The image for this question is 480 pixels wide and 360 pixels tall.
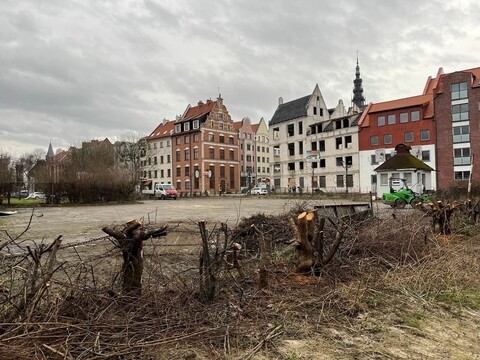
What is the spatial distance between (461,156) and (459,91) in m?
7.85

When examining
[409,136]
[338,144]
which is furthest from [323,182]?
[409,136]

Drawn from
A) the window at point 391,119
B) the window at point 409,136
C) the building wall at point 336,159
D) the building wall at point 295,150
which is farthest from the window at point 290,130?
the window at point 409,136

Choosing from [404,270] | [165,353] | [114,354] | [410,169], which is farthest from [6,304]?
[410,169]

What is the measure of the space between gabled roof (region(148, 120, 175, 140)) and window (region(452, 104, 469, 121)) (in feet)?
164

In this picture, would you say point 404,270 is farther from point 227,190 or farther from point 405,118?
point 227,190

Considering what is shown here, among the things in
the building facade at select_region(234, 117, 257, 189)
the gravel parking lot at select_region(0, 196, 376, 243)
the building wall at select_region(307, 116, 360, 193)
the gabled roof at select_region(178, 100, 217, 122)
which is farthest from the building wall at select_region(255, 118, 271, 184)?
the gravel parking lot at select_region(0, 196, 376, 243)

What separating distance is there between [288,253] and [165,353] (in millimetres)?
4084

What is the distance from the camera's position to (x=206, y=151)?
2776 inches

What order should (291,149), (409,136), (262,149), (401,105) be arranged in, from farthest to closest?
(262,149), (291,149), (401,105), (409,136)

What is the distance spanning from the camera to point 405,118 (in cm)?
4994

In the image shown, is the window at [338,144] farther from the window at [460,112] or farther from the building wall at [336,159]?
the window at [460,112]

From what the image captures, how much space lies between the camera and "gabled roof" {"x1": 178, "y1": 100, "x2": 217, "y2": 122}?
71938 millimetres

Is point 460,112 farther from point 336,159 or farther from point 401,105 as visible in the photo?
point 336,159

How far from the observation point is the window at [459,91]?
4616cm
